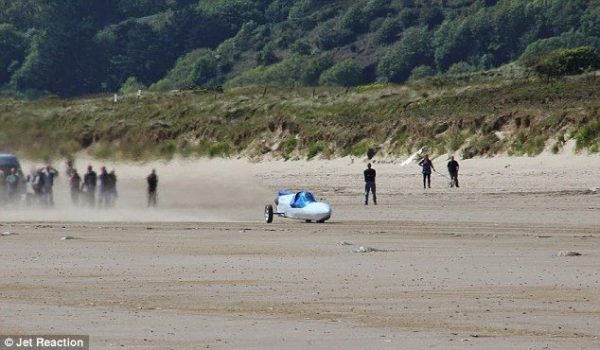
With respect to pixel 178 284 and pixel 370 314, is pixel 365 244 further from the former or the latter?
pixel 370 314

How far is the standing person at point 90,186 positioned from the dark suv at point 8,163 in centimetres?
258

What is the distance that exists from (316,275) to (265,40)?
389 feet

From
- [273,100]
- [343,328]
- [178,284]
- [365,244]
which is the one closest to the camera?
[343,328]

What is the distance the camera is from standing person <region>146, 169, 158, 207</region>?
4175cm

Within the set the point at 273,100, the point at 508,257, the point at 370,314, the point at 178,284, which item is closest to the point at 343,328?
the point at 370,314

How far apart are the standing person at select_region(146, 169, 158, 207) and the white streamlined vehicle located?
700cm

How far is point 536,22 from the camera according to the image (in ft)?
410

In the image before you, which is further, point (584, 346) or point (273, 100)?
point (273, 100)

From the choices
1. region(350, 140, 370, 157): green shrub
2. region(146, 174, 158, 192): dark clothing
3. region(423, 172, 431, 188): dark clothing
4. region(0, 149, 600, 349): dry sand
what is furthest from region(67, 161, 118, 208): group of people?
region(350, 140, 370, 157): green shrub

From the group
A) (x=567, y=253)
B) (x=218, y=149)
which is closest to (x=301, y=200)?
(x=567, y=253)

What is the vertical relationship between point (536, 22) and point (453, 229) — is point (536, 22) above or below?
above

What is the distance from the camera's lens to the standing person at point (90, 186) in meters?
42.9

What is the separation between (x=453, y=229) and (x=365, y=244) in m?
4.39

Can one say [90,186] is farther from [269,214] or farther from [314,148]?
[314,148]
